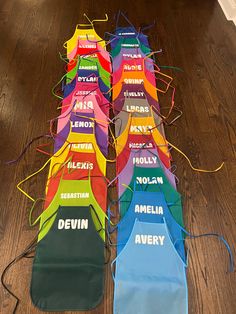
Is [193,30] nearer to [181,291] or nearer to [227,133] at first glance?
[227,133]

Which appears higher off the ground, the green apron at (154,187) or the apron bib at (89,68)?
the apron bib at (89,68)

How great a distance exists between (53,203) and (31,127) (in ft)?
1.51

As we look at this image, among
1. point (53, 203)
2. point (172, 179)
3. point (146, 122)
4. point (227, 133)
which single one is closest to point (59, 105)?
point (146, 122)

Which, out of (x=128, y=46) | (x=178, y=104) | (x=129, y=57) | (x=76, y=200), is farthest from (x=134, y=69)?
(x=76, y=200)

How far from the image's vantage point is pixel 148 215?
113cm

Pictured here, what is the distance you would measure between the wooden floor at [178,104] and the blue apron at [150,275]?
0.17ft

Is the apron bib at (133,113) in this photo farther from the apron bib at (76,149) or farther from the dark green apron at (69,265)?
the dark green apron at (69,265)

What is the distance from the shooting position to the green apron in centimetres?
117

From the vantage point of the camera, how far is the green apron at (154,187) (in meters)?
1.17

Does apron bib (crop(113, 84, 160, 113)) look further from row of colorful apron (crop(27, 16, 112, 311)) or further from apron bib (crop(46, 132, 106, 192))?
apron bib (crop(46, 132, 106, 192))

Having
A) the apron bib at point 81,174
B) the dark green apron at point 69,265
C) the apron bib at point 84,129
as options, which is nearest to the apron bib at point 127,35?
the apron bib at point 84,129

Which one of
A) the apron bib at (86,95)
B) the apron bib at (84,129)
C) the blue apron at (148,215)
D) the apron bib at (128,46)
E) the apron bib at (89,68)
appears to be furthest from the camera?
the apron bib at (128,46)

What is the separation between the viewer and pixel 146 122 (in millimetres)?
1409

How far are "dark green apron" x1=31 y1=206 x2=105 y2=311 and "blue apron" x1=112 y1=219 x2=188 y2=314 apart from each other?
78 mm
